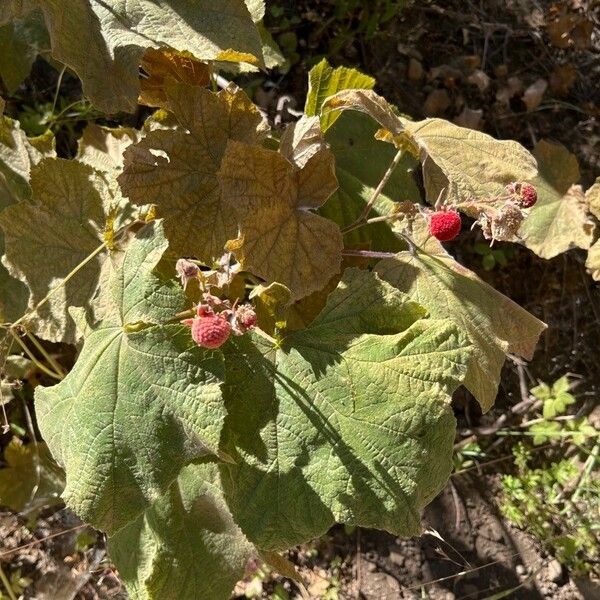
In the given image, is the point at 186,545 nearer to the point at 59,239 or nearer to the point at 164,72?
the point at 59,239

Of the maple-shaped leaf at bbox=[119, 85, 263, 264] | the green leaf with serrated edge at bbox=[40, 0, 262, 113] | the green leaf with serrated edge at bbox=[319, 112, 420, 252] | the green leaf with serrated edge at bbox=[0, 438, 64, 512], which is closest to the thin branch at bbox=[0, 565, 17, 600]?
the green leaf with serrated edge at bbox=[0, 438, 64, 512]

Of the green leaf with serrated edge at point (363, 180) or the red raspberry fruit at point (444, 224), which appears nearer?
the red raspberry fruit at point (444, 224)

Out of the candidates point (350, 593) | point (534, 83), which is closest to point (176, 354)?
point (350, 593)

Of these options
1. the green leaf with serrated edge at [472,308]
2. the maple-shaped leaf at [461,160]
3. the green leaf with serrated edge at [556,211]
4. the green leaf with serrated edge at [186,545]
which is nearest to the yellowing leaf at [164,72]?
→ the maple-shaped leaf at [461,160]

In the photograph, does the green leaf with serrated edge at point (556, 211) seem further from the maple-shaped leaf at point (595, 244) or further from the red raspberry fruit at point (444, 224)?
the red raspberry fruit at point (444, 224)

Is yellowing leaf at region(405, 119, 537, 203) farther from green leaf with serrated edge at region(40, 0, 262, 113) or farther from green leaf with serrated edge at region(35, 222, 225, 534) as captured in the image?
green leaf with serrated edge at region(35, 222, 225, 534)

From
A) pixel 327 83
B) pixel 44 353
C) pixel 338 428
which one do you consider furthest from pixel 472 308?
pixel 44 353
